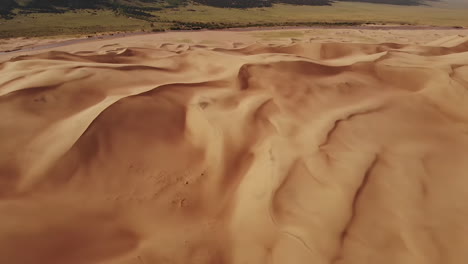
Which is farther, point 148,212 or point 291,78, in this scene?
point 291,78

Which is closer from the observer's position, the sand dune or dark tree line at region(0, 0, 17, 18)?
the sand dune

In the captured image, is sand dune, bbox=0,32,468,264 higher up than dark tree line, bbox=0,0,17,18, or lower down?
lower down

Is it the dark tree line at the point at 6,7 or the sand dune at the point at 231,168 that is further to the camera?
the dark tree line at the point at 6,7

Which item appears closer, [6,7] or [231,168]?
[231,168]

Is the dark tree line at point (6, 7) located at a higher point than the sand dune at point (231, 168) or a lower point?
higher

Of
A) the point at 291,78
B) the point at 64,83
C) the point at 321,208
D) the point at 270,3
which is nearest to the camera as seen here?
the point at 321,208

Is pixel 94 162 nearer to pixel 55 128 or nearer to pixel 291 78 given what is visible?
pixel 55 128

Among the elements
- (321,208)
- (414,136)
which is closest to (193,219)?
(321,208)

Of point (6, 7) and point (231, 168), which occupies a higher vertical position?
point (6, 7)
